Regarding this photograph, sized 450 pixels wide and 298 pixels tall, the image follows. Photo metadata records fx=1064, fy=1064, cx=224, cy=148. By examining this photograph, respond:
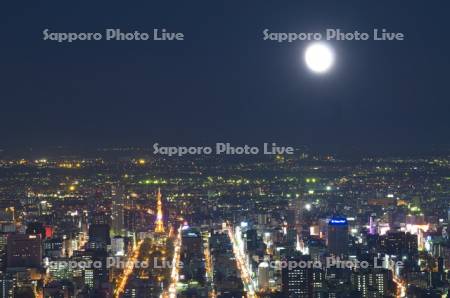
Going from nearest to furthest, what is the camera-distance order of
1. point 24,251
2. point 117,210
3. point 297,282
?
1. point 297,282
2. point 24,251
3. point 117,210

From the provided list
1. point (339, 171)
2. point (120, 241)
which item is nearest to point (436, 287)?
point (120, 241)

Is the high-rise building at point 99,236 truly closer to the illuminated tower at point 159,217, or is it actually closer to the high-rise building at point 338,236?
the illuminated tower at point 159,217

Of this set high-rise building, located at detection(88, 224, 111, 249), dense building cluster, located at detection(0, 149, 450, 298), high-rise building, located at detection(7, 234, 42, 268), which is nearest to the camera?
dense building cluster, located at detection(0, 149, 450, 298)

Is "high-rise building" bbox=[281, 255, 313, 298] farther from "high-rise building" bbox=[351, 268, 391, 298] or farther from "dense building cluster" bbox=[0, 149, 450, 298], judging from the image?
"high-rise building" bbox=[351, 268, 391, 298]

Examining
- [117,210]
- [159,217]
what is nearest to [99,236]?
[117,210]

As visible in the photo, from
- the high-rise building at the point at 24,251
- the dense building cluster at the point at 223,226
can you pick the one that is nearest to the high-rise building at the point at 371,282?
the dense building cluster at the point at 223,226

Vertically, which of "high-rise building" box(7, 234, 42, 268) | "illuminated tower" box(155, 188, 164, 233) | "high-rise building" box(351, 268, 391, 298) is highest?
"illuminated tower" box(155, 188, 164, 233)

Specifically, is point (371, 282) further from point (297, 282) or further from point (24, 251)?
point (24, 251)

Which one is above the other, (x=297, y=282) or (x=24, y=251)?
(x=24, y=251)

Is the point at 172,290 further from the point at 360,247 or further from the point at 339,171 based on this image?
the point at 339,171

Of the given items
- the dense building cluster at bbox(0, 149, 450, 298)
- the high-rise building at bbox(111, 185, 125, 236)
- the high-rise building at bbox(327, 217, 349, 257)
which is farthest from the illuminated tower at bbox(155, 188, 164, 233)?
the high-rise building at bbox(327, 217, 349, 257)
